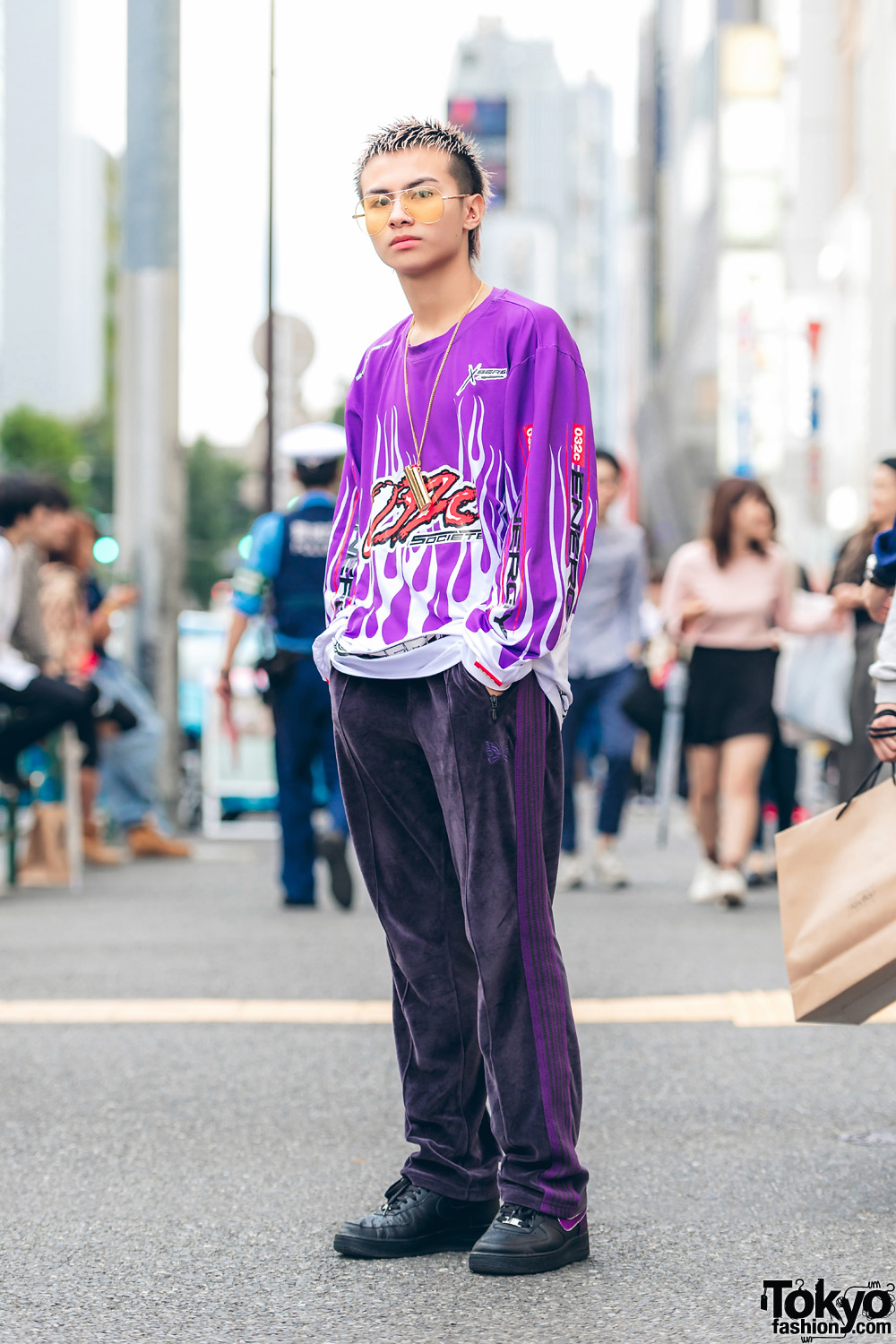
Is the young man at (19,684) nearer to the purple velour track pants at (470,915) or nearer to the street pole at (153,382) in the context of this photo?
the street pole at (153,382)

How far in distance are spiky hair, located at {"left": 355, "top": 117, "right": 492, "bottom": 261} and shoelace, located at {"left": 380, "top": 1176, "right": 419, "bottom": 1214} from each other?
5.16 ft

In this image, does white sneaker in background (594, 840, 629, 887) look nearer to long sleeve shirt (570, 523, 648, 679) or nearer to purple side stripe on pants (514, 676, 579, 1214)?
long sleeve shirt (570, 523, 648, 679)

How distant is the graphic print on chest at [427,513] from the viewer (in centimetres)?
302

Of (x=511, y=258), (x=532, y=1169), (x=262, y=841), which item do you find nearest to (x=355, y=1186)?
(x=532, y=1169)

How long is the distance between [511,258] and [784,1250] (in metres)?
135

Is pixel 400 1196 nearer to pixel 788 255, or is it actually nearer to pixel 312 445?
pixel 312 445

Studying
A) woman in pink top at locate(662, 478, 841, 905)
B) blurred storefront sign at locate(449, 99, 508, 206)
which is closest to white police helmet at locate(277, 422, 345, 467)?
woman in pink top at locate(662, 478, 841, 905)

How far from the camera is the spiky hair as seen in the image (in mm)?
3107

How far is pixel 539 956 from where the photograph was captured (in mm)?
3043

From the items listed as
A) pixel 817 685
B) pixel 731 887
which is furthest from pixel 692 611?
pixel 817 685

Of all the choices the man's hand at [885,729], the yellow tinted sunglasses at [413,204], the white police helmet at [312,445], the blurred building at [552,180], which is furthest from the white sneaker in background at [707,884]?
the blurred building at [552,180]

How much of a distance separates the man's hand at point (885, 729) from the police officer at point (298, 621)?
4.34m

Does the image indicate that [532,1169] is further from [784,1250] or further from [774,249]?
[774,249]

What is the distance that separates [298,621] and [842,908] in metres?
4.71
